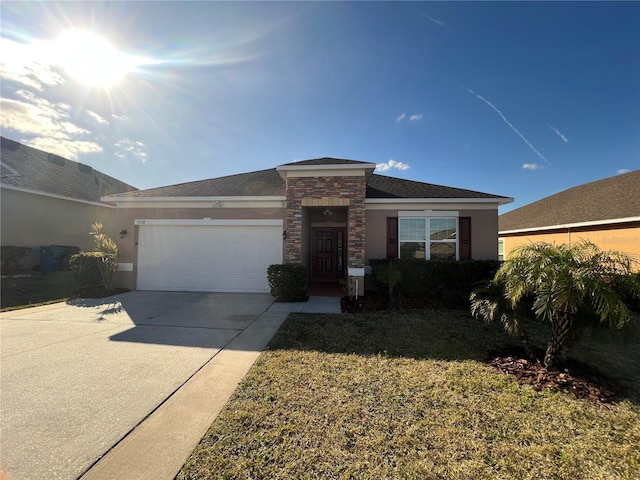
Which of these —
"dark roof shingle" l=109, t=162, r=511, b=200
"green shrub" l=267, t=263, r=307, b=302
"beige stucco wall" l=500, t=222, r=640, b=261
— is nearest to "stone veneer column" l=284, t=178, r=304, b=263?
"green shrub" l=267, t=263, r=307, b=302

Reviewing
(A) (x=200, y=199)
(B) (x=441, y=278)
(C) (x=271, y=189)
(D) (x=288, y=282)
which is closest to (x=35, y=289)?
(A) (x=200, y=199)

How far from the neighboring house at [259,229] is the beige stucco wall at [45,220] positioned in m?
1.69

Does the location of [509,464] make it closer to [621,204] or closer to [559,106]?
[559,106]

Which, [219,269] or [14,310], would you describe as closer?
[14,310]

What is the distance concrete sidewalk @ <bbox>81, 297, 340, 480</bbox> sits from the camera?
2.12 m

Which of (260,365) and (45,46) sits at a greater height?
(45,46)

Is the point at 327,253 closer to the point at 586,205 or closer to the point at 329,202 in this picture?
the point at 329,202

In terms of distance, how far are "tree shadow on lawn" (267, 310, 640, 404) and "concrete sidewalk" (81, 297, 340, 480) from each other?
39.2 inches

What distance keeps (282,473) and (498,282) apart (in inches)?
162

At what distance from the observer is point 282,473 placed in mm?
2061

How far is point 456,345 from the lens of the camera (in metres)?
4.84

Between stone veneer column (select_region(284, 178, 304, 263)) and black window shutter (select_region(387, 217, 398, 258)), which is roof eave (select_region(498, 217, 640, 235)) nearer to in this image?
black window shutter (select_region(387, 217, 398, 258))

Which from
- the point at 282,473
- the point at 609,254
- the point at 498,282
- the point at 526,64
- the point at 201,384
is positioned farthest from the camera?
the point at 526,64

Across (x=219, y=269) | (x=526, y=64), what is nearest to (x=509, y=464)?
(x=219, y=269)
